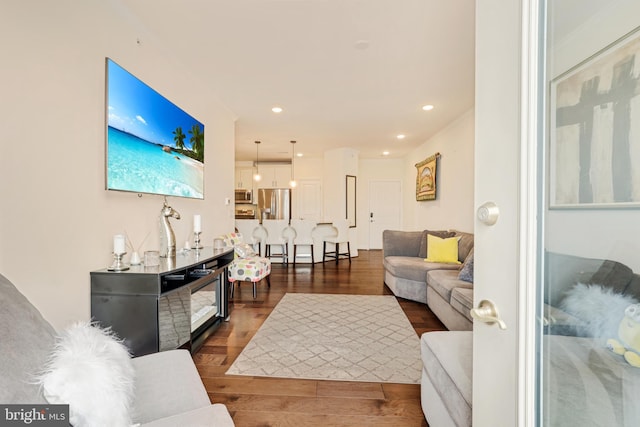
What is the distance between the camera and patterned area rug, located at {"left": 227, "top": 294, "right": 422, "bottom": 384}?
210cm

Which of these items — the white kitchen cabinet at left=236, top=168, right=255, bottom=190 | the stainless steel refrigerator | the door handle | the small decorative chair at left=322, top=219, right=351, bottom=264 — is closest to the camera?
the door handle

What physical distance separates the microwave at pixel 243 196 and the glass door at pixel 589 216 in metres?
8.04

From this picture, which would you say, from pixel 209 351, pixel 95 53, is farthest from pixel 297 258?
pixel 95 53

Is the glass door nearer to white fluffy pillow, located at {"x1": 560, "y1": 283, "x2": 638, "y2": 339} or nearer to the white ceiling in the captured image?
white fluffy pillow, located at {"x1": 560, "y1": 283, "x2": 638, "y2": 339}

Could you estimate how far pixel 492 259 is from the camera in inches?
28.4

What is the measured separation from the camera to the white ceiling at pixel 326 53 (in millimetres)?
2156

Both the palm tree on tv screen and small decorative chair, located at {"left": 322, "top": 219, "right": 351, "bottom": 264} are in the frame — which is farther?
small decorative chair, located at {"left": 322, "top": 219, "right": 351, "bottom": 264}

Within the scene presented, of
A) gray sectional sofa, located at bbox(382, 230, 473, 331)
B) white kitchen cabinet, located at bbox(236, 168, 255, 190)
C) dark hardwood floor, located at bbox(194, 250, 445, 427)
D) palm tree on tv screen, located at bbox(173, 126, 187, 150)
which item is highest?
white kitchen cabinet, located at bbox(236, 168, 255, 190)

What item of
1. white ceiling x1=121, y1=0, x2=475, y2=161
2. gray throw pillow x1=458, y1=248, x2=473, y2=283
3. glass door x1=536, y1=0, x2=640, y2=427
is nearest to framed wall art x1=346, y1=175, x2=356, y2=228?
white ceiling x1=121, y1=0, x2=475, y2=161

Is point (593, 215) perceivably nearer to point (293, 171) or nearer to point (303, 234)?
point (303, 234)

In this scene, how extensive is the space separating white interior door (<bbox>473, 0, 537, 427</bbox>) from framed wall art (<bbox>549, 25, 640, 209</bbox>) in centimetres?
6

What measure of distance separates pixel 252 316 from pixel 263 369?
1.12 metres

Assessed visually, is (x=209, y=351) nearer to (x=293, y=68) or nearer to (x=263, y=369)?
(x=263, y=369)

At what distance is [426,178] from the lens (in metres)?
6.12
